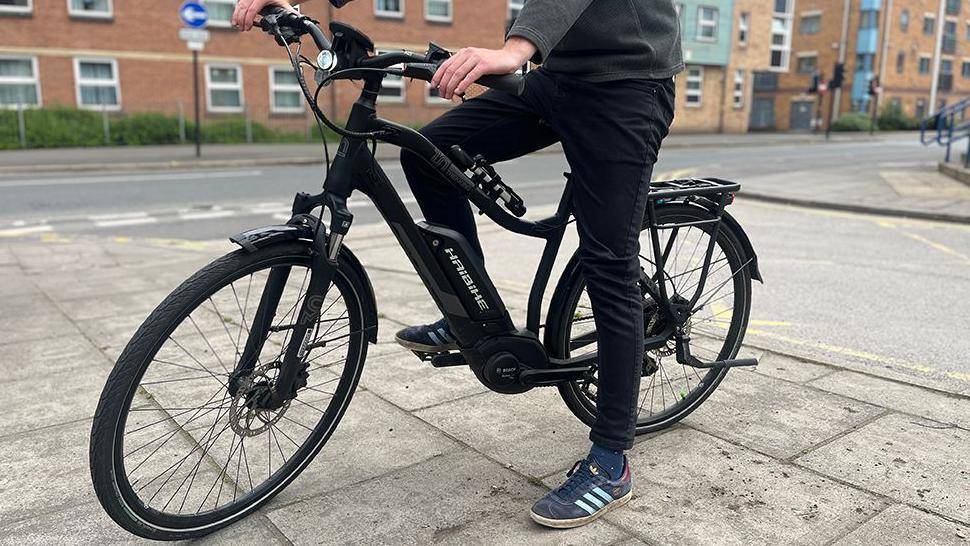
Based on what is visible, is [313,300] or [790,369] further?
[790,369]

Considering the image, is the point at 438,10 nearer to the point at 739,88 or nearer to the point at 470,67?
the point at 739,88

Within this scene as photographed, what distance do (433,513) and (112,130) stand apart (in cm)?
2295

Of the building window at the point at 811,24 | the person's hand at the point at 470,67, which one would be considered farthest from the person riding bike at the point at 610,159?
the building window at the point at 811,24

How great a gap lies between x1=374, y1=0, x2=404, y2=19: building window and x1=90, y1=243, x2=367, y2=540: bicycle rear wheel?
89.6ft

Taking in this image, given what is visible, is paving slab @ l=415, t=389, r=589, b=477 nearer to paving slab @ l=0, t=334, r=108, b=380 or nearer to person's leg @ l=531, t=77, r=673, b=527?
person's leg @ l=531, t=77, r=673, b=527

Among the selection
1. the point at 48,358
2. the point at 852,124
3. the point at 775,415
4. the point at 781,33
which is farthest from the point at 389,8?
the point at 852,124

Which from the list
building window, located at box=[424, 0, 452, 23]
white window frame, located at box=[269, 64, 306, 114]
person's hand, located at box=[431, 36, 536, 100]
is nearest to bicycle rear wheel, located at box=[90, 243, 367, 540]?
person's hand, located at box=[431, 36, 536, 100]

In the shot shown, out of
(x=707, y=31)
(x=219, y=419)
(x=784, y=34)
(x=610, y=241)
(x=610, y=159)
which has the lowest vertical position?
(x=219, y=419)

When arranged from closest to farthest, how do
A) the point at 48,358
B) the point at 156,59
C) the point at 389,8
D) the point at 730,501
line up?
the point at 730,501, the point at 48,358, the point at 156,59, the point at 389,8

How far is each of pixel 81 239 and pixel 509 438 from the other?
6580 millimetres

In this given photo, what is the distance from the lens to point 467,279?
2.61 m

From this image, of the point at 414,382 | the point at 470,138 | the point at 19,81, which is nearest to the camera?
the point at 470,138

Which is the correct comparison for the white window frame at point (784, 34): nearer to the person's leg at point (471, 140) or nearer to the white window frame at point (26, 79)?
the white window frame at point (26, 79)

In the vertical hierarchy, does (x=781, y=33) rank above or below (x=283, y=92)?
above
